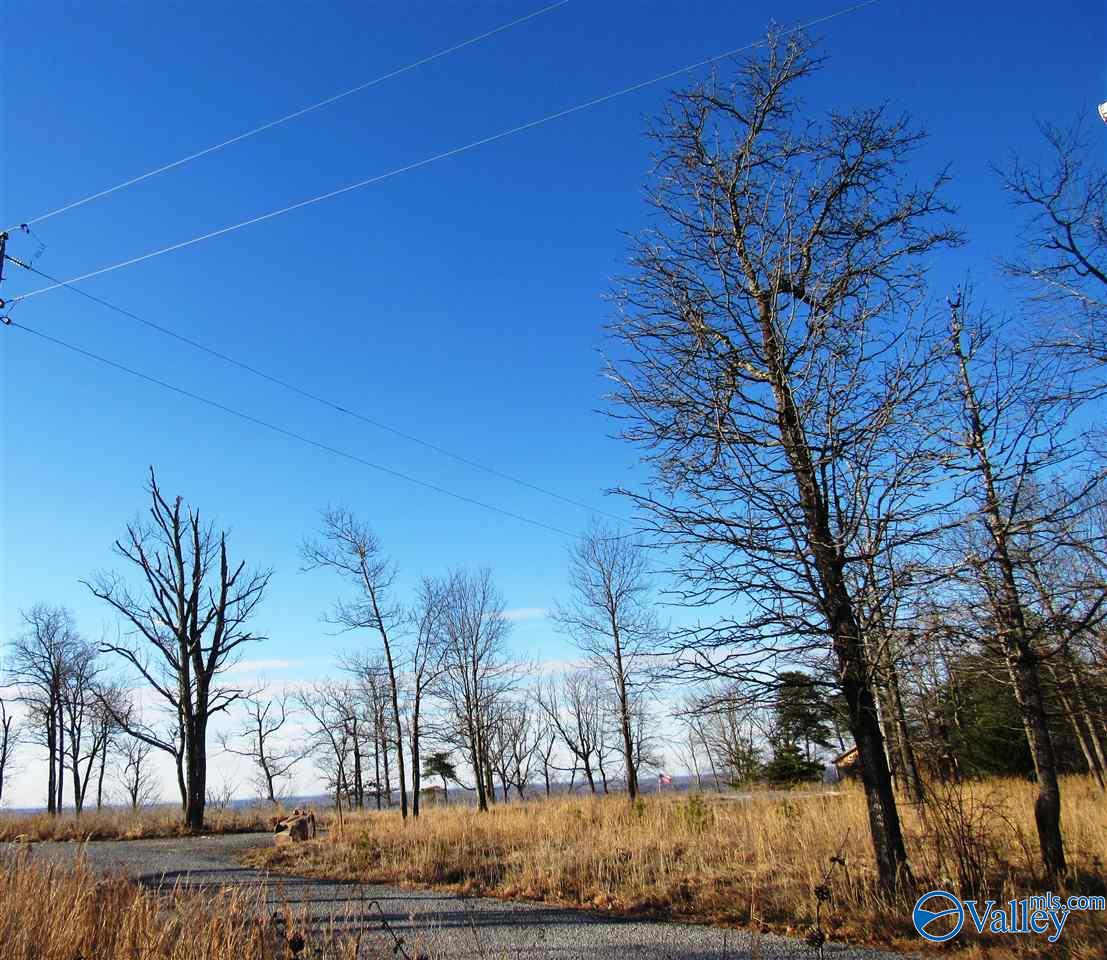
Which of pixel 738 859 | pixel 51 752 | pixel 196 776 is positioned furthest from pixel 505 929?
pixel 51 752

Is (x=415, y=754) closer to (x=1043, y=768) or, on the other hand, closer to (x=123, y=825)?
(x=123, y=825)

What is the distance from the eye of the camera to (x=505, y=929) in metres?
6.65

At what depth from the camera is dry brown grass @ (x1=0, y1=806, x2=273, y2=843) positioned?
17203 mm

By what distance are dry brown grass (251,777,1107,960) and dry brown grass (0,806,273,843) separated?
6.72 meters

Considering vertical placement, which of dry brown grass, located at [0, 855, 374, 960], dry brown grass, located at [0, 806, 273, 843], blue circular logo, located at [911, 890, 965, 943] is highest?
dry brown grass, located at [0, 855, 374, 960]

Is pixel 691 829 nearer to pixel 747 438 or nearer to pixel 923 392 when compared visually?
pixel 747 438

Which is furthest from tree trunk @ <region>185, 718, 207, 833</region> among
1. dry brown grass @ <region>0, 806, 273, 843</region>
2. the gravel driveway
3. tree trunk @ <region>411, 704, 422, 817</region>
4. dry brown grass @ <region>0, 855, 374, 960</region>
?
dry brown grass @ <region>0, 855, 374, 960</region>

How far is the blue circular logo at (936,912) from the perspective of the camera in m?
5.41

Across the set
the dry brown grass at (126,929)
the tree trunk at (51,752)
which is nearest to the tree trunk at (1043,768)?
the dry brown grass at (126,929)

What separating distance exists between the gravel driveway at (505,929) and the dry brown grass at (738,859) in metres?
0.44

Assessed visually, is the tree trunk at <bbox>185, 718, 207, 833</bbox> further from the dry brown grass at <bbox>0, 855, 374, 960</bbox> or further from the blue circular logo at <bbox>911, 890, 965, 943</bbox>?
the blue circular logo at <bbox>911, 890, 965, 943</bbox>

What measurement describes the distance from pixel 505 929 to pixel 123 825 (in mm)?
17108

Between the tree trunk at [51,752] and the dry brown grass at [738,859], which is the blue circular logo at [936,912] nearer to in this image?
the dry brown grass at [738,859]

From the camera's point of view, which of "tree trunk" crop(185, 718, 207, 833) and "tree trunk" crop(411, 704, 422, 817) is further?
"tree trunk" crop(411, 704, 422, 817)
